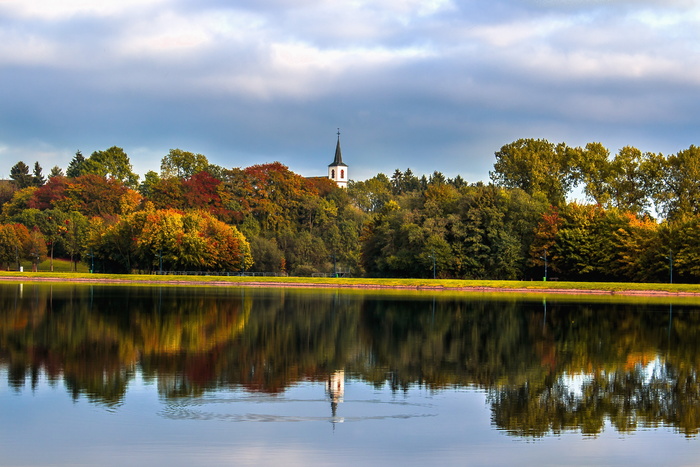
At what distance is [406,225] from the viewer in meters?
95.1

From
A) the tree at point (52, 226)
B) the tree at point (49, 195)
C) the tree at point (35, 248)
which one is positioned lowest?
the tree at point (35, 248)

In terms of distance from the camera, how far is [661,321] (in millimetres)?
44875

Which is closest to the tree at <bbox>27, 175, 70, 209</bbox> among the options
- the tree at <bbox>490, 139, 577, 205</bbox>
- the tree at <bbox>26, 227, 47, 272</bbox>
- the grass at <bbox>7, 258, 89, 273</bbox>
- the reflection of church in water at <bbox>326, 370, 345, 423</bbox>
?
the grass at <bbox>7, 258, 89, 273</bbox>

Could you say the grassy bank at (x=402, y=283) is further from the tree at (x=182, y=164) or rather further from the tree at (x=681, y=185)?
the tree at (x=182, y=164)

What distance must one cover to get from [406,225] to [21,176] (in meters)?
119

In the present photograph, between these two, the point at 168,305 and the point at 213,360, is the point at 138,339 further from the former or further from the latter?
the point at 168,305

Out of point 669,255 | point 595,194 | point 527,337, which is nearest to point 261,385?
point 527,337

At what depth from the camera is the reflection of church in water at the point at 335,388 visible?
19.0m

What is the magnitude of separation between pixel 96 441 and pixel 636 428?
35.3 ft

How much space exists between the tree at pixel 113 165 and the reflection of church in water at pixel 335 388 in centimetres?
14668

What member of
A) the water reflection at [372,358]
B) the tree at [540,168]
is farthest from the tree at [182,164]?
the water reflection at [372,358]

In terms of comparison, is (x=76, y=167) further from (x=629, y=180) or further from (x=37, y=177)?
(x=629, y=180)

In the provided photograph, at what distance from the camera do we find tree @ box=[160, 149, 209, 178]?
157m

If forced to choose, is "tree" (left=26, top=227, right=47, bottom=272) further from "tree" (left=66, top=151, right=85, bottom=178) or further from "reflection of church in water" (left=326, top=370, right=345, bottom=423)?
"reflection of church in water" (left=326, top=370, right=345, bottom=423)
